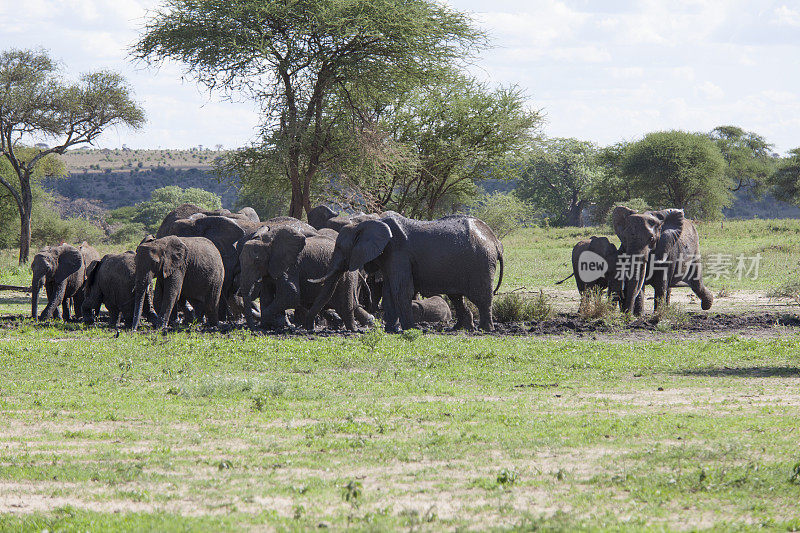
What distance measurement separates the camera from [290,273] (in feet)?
61.1

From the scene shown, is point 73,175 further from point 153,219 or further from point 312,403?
point 312,403

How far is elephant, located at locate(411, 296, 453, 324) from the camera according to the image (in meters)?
20.7

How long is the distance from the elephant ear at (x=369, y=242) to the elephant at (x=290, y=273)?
3.22 ft

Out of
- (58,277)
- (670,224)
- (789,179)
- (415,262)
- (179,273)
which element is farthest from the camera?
(789,179)

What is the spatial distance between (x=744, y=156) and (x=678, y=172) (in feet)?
85.6

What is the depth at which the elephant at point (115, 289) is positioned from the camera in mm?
19219

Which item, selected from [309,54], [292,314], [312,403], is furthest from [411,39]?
[312,403]

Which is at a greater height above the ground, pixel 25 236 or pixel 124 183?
pixel 124 183

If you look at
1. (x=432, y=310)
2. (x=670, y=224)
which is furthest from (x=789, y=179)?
(x=432, y=310)

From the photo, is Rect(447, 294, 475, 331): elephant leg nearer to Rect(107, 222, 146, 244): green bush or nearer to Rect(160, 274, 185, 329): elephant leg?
Rect(160, 274, 185, 329): elephant leg

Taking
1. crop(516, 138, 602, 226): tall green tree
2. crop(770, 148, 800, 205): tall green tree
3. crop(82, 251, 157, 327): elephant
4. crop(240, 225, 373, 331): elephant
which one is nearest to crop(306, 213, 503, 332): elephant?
crop(240, 225, 373, 331): elephant

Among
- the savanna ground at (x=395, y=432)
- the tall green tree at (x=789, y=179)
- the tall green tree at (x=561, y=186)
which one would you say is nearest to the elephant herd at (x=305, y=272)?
the savanna ground at (x=395, y=432)

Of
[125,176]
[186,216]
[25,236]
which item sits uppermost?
[125,176]

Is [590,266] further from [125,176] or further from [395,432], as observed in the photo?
[125,176]
